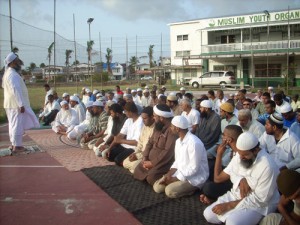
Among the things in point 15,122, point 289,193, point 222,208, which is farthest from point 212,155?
point 15,122

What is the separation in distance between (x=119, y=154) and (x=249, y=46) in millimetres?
26425

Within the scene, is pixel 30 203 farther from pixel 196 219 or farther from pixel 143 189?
pixel 196 219

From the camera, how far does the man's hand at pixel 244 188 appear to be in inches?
143

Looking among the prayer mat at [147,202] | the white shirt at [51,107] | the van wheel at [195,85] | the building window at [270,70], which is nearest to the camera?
the prayer mat at [147,202]

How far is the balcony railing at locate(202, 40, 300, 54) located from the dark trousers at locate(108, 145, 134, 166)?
78.2 feet

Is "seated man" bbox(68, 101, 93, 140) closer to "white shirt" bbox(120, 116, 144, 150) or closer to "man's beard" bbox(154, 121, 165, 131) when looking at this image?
"white shirt" bbox(120, 116, 144, 150)

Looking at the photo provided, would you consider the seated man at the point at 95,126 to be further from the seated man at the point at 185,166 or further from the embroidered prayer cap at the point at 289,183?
the embroidered prayer cap at the point at 289,183

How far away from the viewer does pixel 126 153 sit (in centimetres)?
643

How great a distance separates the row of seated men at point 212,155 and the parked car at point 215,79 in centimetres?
2292

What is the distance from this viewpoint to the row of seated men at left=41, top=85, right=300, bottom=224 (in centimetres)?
351

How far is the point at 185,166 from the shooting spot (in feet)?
15.1

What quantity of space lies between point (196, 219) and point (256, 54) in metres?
27.6

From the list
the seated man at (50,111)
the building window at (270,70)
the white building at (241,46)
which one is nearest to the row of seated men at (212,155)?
the seated man at (50,111)

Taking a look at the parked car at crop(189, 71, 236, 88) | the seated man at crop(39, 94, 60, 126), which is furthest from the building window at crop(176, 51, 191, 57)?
the seated man at crop(39, 94, 60, 126)
